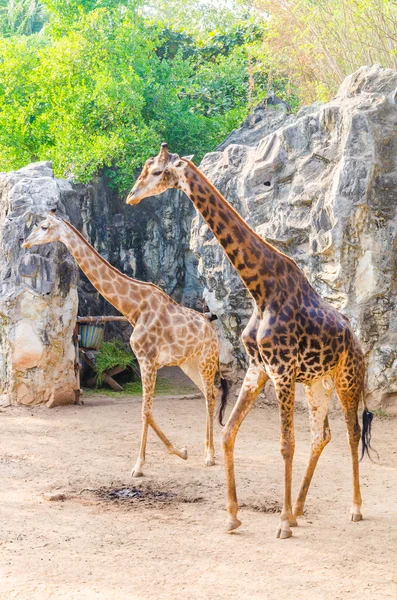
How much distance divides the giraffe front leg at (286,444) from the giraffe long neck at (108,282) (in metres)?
2.56

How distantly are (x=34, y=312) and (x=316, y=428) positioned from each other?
206 inches

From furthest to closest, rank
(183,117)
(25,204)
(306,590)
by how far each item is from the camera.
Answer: (183,117), (25,204), (306,590)

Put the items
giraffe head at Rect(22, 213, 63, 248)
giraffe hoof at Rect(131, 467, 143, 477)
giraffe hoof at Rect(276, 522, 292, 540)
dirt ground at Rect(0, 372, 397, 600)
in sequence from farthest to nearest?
giraffe head at Rect(22, 213, 63, 248), giraffe hoof at Rect(131, 467, 143, 477), giraffe hoof at Rect(276, 522, 292, 540), dirt ground at Rect(0, 372, 397, 600)

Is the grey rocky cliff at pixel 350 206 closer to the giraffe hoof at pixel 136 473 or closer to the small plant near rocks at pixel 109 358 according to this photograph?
the small plant near rocks at pixel 109 358

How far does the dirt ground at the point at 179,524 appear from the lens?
423 centimetres

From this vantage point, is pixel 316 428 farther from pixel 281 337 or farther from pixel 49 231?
pixel 49 231

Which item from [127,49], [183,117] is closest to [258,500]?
[183,117]

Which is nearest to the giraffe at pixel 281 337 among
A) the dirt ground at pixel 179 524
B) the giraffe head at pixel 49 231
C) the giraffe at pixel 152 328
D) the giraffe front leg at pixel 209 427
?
the dirt ground at pixel 179 524

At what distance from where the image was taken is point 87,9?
14.8m

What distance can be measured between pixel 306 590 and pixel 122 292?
3.84m

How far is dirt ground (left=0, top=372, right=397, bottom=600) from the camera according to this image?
13.9ft

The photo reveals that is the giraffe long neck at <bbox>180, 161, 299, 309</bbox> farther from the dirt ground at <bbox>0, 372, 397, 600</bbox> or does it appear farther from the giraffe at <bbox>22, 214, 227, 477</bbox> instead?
the giraffe at <bbox>22, 214, 227, 477</bbox>

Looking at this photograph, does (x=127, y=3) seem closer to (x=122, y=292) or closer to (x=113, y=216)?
(x=113, y=216)

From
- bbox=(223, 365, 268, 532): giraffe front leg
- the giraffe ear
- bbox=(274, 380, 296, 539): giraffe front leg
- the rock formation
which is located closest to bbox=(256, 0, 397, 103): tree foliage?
the rock formation
